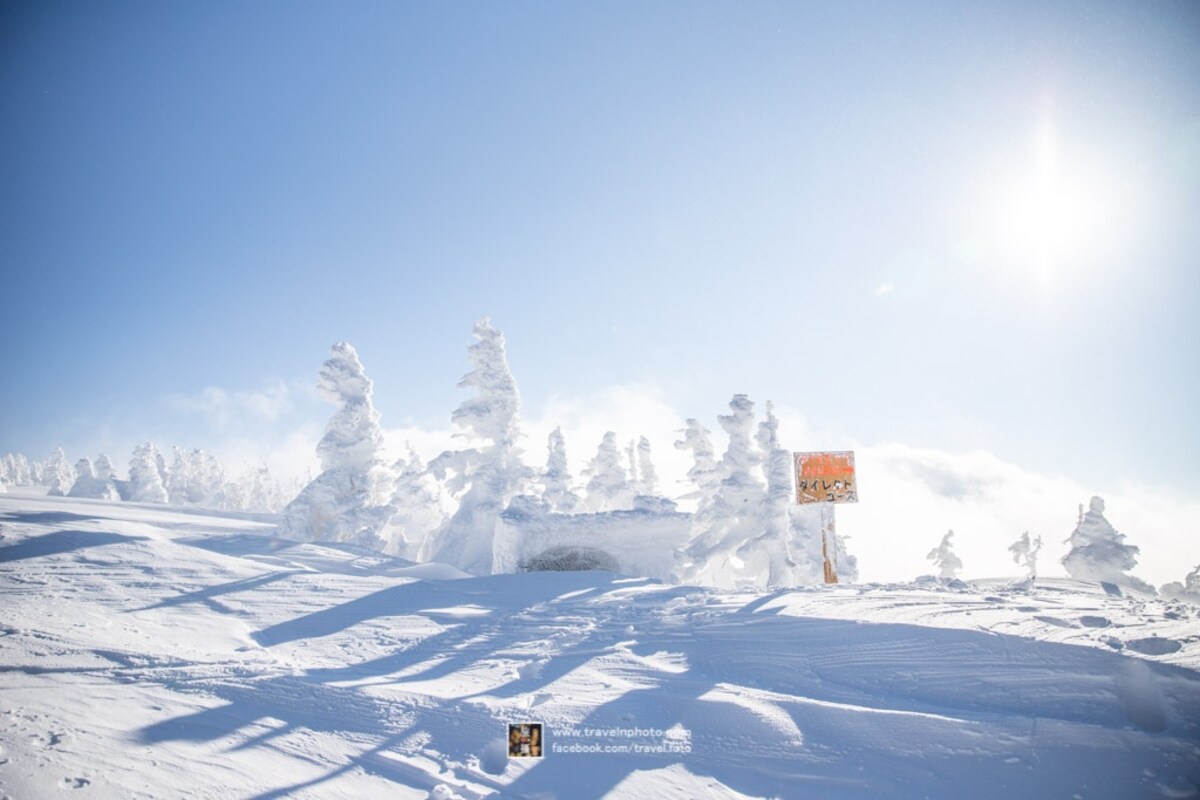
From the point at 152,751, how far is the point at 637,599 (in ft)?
35.3

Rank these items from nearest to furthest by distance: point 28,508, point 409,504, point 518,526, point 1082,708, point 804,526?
point 1082,708 → point 28,508 → point 518,526 → point 804,526 → point 409,504

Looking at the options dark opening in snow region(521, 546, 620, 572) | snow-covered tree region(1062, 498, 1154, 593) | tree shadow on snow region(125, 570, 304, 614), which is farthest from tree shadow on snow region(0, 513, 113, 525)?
snow-covered tree region(1062, 498, 1154, 593)

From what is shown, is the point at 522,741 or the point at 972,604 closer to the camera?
the point at 522,741

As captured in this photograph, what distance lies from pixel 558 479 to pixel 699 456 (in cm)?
946

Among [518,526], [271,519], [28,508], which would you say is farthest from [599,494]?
[28,508]

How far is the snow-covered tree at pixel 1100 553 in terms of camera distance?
27.3 m

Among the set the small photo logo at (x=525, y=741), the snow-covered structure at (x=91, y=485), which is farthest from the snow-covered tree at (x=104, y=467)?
the small photo logo at (x=525, y=741)

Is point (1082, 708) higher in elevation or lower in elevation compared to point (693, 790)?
higher

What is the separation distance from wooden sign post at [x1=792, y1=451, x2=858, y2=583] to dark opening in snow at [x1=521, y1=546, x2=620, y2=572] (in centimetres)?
807

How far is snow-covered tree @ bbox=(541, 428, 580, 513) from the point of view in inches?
1270

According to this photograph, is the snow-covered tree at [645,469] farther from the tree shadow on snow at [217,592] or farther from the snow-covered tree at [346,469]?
the tree shadow on snow at [217,592]

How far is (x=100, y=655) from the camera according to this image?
7.78 meters

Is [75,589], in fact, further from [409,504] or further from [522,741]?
[409,504]

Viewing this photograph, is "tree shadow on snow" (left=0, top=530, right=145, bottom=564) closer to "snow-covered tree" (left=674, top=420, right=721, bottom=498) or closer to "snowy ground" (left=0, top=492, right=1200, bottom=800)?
"snowy ground" (left=0, top=492, right=1200, bottom=800)
